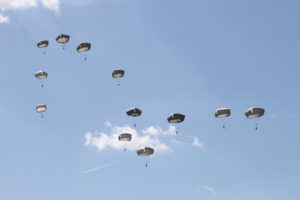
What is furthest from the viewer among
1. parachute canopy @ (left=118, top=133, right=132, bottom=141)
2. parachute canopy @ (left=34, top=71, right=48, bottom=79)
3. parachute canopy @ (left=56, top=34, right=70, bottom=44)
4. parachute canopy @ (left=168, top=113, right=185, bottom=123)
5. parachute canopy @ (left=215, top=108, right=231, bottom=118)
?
parachute canopy @ (left=34, top=71, right=48, bottom=79)

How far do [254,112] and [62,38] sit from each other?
123 ft

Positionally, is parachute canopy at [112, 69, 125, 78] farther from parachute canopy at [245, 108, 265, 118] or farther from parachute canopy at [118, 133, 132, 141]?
parachute canopy at [245, 108, 265, 118]

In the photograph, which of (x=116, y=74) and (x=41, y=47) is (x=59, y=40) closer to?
(x=41, y=47)

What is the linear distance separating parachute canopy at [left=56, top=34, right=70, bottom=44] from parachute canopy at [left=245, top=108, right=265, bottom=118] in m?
35.6

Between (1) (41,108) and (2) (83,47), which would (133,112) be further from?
(1) (41,108)

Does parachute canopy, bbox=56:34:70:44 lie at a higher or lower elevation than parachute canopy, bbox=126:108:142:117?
higher

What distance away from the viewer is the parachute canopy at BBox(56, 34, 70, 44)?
409 feet

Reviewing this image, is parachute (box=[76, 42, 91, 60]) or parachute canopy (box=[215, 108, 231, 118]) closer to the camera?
parachute canopy (box=[215, 108, 231, 118])

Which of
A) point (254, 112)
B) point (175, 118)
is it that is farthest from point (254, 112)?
point (175, 118)

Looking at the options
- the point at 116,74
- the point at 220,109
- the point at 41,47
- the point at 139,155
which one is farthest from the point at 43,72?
the point at 220,109

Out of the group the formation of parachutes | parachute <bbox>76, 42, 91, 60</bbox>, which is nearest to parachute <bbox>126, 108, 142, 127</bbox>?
the formation of parachutes

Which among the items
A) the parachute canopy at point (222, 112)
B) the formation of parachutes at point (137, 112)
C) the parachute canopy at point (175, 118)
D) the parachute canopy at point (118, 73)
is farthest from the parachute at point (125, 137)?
the parachute canopy at point (222, 112)

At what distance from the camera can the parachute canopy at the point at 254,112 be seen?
11588cm

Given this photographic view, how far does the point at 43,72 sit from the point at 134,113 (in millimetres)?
20773
